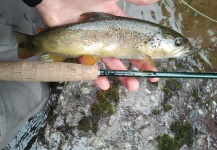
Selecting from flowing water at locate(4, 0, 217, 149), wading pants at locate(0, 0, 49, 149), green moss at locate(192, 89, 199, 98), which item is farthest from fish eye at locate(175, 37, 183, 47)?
wading pants at locate(0, 0, 49, 149)

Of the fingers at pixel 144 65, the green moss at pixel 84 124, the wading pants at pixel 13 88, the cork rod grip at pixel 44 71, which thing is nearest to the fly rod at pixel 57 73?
the cork rod grip at pixel 44 71

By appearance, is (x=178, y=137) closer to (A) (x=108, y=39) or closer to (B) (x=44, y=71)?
(A) (x=108, y=39)

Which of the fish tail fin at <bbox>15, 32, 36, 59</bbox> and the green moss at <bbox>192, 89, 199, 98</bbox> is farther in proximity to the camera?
the green moss at <bbox>192, 89, 199, 98</bbox>

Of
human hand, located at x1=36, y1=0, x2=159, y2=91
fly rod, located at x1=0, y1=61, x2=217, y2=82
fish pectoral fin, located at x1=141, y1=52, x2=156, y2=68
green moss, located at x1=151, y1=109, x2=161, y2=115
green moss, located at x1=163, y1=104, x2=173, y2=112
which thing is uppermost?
human hand, located at x1=36, y1=0, x2=159, y2=91

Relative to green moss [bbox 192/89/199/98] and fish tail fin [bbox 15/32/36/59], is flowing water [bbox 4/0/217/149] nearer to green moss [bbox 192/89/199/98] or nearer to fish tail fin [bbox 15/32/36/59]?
green moss [bbox 192/89/199/98]

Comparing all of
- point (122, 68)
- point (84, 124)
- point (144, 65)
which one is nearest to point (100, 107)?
point (84, 124)

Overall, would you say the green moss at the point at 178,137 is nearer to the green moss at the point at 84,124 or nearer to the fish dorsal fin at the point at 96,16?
the green moss at the point at 84,124
